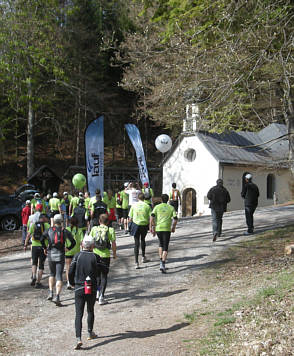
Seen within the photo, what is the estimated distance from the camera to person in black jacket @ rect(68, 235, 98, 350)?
680 centimetres

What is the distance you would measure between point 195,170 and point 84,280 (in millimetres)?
25610

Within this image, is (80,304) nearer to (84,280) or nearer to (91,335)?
(84,280)

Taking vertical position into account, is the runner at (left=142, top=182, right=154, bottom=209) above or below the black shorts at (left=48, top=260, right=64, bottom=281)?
above

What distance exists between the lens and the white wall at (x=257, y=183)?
30.8m

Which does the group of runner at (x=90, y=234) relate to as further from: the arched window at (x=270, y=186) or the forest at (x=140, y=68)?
the arched window at (x=270, y=186)

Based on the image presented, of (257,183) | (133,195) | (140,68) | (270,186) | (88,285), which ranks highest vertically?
(140,68)

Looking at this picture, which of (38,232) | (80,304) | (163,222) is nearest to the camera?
(80,304)

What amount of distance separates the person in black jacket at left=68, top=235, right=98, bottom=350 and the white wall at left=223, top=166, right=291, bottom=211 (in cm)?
2362

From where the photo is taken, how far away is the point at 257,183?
32406 mm

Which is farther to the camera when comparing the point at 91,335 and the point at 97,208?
the point at 97,208

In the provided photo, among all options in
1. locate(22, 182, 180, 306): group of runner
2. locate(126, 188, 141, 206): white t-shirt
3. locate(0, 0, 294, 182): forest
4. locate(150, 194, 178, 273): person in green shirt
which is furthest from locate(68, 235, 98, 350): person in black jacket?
locate(126, 188, 141, 206): white t-shirt

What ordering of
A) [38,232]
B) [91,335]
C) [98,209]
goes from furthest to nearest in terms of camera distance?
[98,209]
[38,232]
[91,335]

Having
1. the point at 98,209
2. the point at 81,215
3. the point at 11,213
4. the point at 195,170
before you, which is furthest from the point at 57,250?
the point at 195,170

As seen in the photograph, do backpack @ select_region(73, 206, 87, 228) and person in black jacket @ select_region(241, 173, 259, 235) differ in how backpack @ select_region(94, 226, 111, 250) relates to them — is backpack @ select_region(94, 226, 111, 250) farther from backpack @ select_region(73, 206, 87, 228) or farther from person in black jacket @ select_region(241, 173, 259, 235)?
person in black jacket @ select_region(241, 173, 259, 235)
